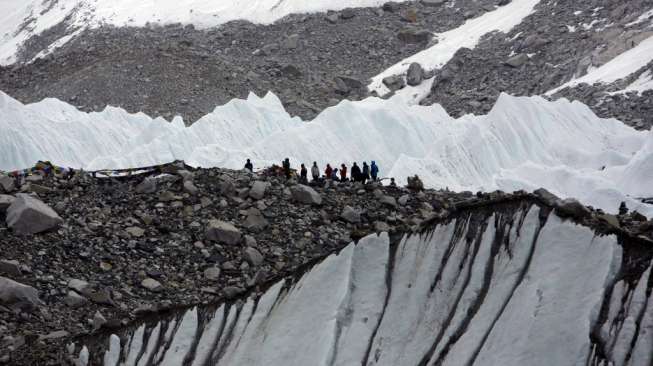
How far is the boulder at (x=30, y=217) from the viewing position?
14938mm

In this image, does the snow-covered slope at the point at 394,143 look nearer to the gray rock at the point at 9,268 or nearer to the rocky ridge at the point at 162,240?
the rocky ridge at the point at 162,240

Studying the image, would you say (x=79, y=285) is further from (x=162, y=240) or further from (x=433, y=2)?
(x=433, y=2)

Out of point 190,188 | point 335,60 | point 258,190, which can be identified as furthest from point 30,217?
point 335,60

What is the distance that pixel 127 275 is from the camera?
14.8 metres

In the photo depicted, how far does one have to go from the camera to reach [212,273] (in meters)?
15.3

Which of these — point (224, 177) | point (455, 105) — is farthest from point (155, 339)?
point (455, 105)

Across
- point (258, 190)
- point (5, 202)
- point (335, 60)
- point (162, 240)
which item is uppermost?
point (5, 202)

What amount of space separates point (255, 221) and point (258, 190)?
108cm

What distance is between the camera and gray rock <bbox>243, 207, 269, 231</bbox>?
1689 centimetres

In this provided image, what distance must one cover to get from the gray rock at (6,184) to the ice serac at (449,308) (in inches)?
253

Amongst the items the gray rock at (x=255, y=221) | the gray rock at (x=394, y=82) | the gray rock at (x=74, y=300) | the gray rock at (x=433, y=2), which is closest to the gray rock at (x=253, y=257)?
the gray rock at (x=255, y=221)

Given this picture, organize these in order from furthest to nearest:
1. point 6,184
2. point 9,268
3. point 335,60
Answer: point 335,60
point 6,184
point 9,268

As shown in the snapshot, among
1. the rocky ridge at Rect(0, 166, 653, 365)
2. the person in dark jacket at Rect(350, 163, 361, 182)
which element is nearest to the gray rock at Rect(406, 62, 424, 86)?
the person in dark jacket at Rect(350, 163, 361, 182)

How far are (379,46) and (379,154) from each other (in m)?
32.0
